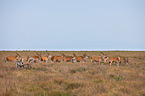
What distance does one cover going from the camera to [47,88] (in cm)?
951

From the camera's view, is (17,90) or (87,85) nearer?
(17,90)

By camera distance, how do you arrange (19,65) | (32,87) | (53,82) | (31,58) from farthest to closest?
1. (31,58)
2. (19,65)
3. (53,82)
4. (32,87)

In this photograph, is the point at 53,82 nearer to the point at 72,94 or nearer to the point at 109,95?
the point at 72,94

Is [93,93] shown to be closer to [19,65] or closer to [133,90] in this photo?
[133,90]

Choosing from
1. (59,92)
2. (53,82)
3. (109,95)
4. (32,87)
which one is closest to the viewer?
(109,95)

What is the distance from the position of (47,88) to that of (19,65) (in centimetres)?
913

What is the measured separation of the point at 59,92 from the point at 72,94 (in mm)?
749

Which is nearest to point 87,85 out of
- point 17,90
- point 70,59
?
point 17,90

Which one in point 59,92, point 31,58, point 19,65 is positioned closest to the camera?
point 59,92

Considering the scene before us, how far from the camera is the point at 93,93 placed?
8344mm

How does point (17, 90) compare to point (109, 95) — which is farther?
point (17, 90)

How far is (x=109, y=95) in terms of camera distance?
794cm

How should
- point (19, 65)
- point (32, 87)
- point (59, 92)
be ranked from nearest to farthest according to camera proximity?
1. point (59, 92)
2. point (32, 87)
3. point (19, 65)

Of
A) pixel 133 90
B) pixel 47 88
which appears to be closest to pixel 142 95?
pixel 133 90
